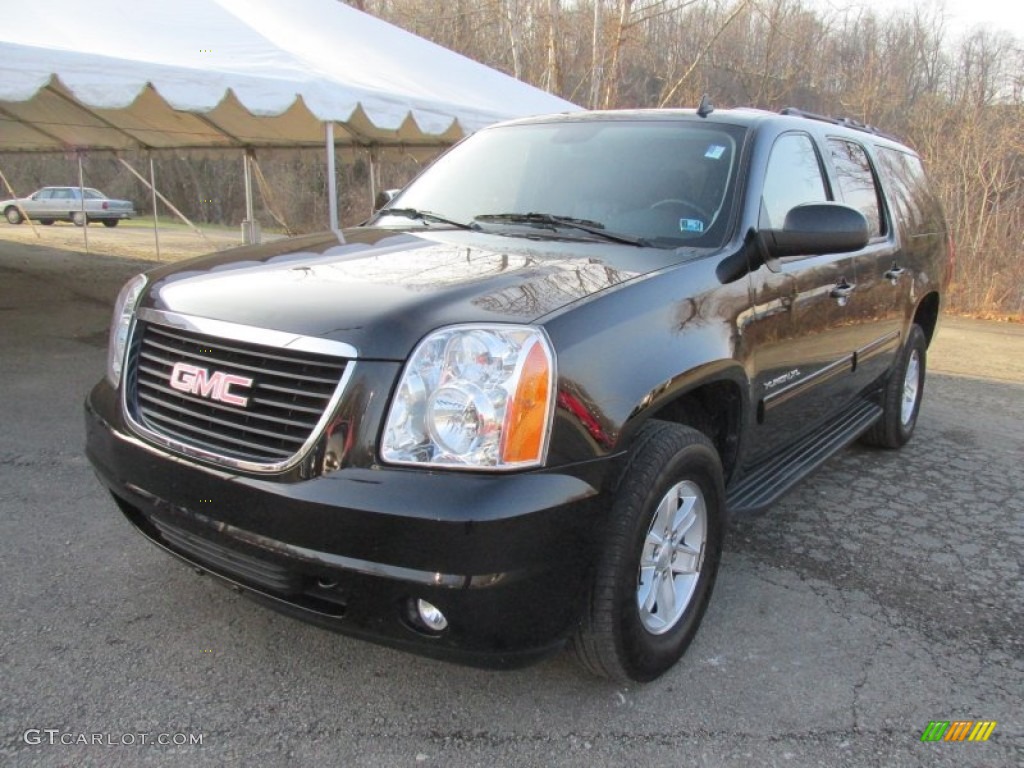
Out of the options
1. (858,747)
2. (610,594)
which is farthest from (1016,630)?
(610,594)

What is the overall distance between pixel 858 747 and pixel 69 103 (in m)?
12.0

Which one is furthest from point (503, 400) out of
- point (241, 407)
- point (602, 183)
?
point (602, 183)

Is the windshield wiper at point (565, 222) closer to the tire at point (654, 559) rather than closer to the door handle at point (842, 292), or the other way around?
the tire at point (654, 559)

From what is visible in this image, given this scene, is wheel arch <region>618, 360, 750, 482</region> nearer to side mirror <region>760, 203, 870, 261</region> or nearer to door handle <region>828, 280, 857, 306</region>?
side mirror <region>760, 203, 870, 261</region>

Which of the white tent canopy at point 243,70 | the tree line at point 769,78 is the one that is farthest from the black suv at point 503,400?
the tree line at point 769,78

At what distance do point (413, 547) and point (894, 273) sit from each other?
352cm

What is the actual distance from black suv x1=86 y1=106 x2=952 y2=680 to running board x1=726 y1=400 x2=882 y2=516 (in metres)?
0.02

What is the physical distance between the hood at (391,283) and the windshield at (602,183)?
277mm

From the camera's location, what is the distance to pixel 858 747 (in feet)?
7.52

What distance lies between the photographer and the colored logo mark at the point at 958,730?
7.73ft

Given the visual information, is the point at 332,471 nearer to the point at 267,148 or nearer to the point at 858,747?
the point at 858,747

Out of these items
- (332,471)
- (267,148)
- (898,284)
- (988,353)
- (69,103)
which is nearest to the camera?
(332,471)

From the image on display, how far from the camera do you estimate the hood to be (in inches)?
82.1

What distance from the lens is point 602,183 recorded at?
10.8 ft
